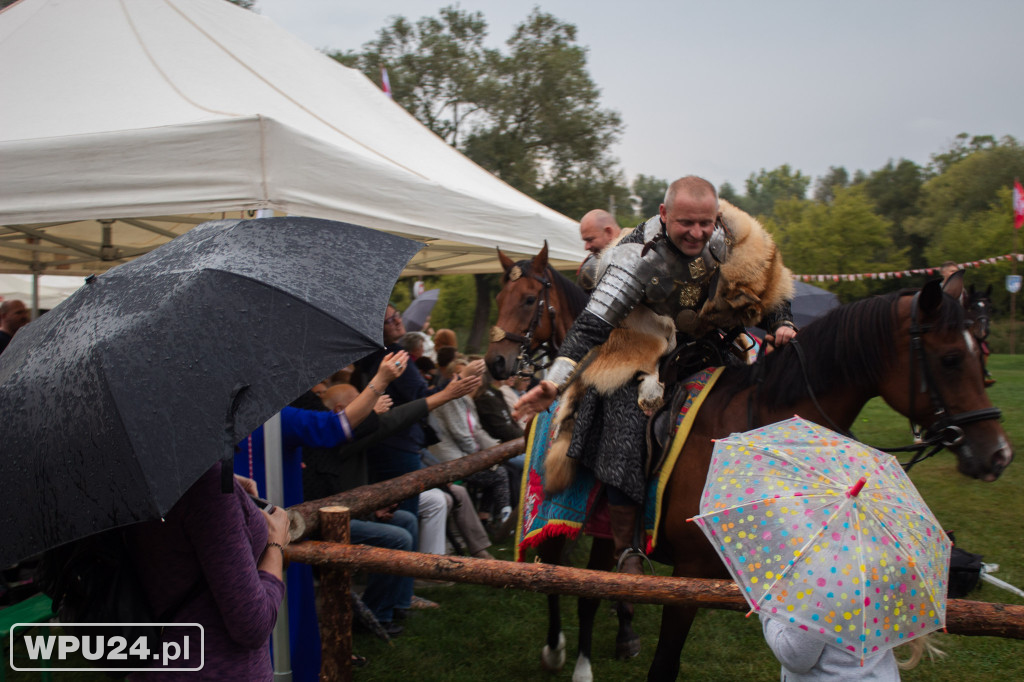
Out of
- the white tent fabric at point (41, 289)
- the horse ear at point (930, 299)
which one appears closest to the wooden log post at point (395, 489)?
the horse ear at point (930, 299)

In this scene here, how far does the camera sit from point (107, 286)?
1676 millimetres

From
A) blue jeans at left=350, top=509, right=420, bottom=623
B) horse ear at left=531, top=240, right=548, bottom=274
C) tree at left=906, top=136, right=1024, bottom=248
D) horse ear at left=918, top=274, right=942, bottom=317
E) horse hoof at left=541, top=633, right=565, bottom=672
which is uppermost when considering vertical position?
tree at left=906, top=136, right=1024, bottom=248

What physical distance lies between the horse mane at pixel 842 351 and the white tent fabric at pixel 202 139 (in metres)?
2.32

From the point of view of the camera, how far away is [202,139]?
332cm

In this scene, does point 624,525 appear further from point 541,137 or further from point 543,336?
point 541,137

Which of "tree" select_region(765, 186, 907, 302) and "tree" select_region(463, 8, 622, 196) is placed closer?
"tree" select_region(463, 8, 622, 196)

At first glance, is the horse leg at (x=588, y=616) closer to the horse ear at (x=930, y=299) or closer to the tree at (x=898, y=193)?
the horse ear at (x=930, y=299)

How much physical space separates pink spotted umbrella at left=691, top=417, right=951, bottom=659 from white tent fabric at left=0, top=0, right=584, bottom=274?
256 centimetres

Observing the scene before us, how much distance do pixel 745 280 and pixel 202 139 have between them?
2576 mm

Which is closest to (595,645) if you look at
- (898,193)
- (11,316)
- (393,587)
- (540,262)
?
(393,587)

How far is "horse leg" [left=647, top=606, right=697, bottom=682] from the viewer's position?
2779 millimetres

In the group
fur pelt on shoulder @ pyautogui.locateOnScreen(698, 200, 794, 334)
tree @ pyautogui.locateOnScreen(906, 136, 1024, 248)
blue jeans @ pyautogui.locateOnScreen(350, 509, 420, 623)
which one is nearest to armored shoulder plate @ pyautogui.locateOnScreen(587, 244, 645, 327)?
fur pelt on shoulder @ pyautogui.locateOnScreen(698, 200, 794, 334)

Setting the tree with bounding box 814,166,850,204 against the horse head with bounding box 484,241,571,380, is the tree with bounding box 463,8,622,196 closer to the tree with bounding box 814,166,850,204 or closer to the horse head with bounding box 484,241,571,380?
the horse head with bounding box 484,241,571,380

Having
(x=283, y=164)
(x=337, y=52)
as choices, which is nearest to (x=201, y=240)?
(x=283, y=164)
